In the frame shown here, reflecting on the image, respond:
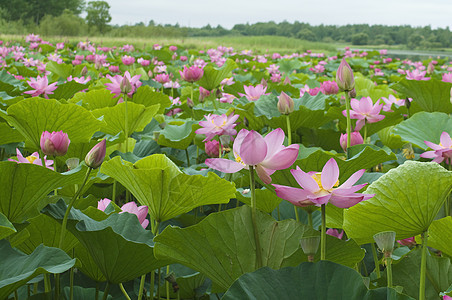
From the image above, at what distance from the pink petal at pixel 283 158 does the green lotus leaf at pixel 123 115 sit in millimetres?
955

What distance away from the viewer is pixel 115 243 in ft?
2.24

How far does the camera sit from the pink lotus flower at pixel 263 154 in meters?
0.63

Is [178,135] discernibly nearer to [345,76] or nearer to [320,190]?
[345,76]

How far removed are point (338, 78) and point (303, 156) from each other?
0.90 ft

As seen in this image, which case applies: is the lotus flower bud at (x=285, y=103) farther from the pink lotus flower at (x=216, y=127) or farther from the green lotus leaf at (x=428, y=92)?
the green lotus leaf at (x=428, y=92)

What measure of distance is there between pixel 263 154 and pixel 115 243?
268 millimetres

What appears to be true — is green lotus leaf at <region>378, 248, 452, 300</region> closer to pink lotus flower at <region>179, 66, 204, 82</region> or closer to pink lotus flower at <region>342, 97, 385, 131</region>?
pink lotus flower at <region>342, 97, 385, 131</region>

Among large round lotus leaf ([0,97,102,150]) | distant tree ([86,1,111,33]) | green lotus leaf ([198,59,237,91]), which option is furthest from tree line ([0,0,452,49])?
large round lotus leaf ([0,97,102,150])

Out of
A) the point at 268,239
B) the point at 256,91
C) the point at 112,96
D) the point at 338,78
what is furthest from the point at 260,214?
the point at 112,96

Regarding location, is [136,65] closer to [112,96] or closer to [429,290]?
[112,96]

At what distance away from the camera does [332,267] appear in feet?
1.86

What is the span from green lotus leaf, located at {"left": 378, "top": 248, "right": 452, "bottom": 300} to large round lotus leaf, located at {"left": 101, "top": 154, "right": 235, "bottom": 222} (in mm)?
349

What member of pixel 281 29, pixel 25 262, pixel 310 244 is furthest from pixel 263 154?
pixel 281 29

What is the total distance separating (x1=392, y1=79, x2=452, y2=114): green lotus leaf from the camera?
1.78 m
